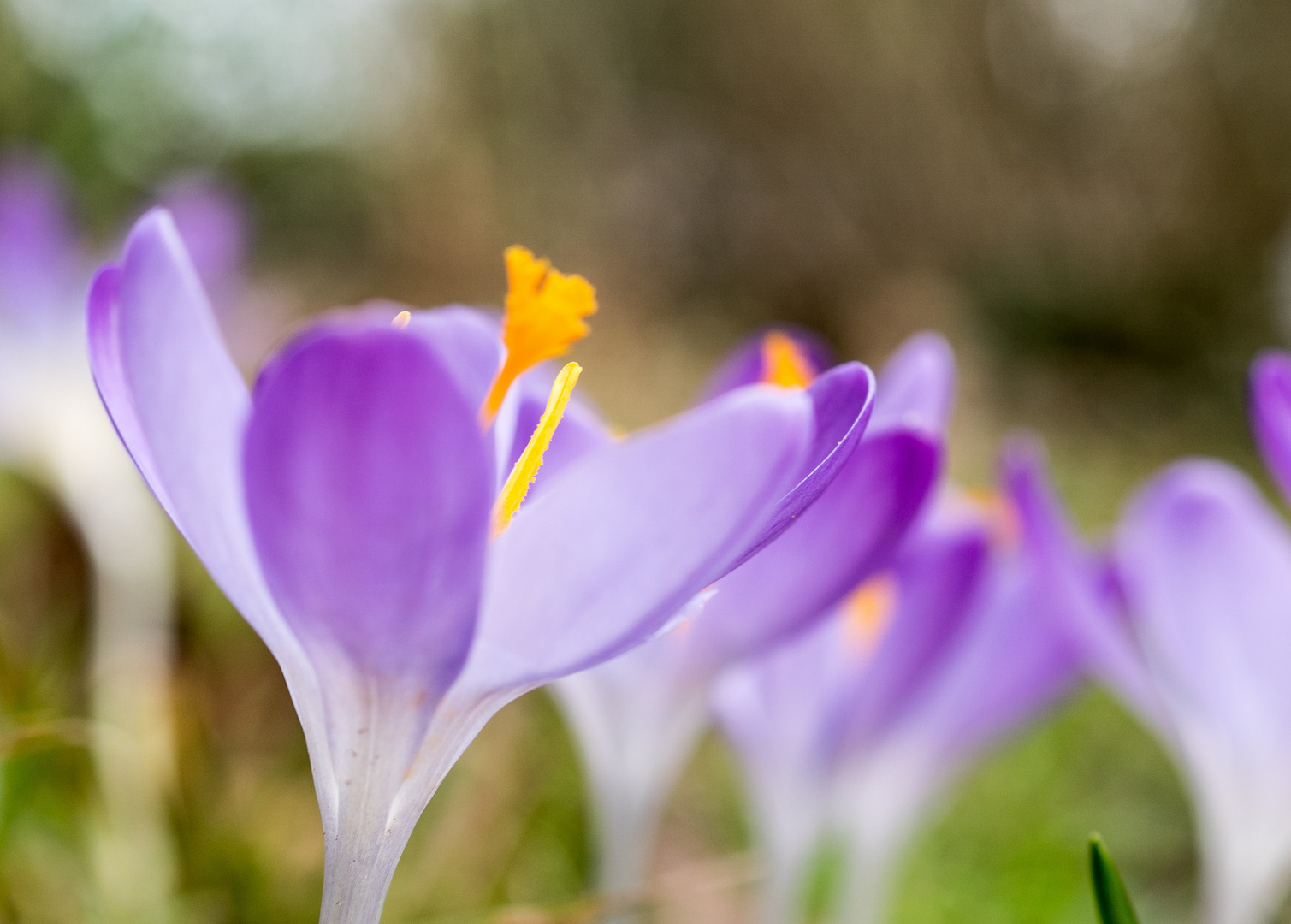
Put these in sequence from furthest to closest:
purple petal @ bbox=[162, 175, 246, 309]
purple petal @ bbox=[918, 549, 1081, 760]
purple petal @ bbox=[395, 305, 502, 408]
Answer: purple petal @ bbox=[162, 175, 246, 309]
purple petal @ bbox=[918, 549, 1081, 760]
purple petal @ bbox=[395, 305, 502, 408]

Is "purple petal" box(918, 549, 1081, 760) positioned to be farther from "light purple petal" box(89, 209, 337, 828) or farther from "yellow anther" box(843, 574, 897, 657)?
"light purple petal" box(89, 209, 337, 828)

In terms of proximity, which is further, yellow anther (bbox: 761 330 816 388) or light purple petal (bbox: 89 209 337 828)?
yellow anther (bbox: 761 330 816 388)

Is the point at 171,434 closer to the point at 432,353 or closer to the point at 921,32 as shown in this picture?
the point at 432,353

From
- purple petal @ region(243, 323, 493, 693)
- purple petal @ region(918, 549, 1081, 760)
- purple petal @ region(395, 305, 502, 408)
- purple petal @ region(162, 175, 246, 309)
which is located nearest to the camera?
purple petal @ region(243, 323, 493, 693)

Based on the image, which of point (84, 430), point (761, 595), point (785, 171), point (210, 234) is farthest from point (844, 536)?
point (785, 171)

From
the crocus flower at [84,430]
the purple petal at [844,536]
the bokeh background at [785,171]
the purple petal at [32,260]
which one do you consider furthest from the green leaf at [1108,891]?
the bokeh background at [785,171]

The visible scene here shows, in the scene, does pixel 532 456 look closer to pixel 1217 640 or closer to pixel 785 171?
pixel 1217 640

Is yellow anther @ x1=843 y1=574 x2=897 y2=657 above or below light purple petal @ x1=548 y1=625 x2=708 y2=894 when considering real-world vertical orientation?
above

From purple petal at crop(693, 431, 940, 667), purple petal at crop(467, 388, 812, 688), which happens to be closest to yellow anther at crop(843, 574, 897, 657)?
purple petal at crop(693, 431, 940, 667)
